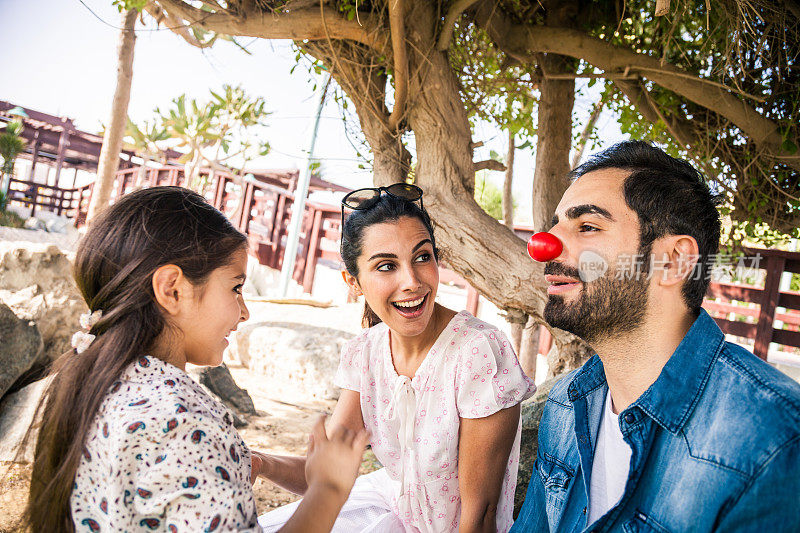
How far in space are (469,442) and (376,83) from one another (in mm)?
2508

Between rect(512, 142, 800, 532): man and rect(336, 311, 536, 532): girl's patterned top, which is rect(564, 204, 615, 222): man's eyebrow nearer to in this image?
rect(512, 142, 800, 532): man

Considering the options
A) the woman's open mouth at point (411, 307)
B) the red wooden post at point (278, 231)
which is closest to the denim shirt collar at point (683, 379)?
the woman's open mouth at point (411, 307)

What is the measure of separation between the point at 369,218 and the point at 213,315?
0.89 metres

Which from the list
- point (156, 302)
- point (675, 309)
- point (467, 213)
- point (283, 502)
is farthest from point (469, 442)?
point (283, 502)

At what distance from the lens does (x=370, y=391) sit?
2.40 m

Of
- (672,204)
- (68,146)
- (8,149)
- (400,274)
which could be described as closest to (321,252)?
(400,274)

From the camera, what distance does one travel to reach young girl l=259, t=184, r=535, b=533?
2.01 m

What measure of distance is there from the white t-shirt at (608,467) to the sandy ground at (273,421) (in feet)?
3.65

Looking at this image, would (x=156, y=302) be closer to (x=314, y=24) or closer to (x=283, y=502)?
(x=314, y=24)

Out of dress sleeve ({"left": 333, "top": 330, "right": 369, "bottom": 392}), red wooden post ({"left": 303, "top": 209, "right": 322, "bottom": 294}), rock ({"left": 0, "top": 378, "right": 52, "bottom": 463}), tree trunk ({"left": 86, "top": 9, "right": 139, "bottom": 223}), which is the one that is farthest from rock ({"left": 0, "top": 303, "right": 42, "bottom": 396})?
red wooden post ({"left": 303, "top": 209, "right": 322, "bottom": 294})

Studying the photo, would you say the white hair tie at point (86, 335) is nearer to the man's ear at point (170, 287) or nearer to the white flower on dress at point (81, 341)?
the white flower on dress at point (81, 341)

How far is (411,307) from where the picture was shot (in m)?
2.23

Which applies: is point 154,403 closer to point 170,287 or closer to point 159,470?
point 159,470

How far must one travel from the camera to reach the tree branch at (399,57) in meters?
2.99
